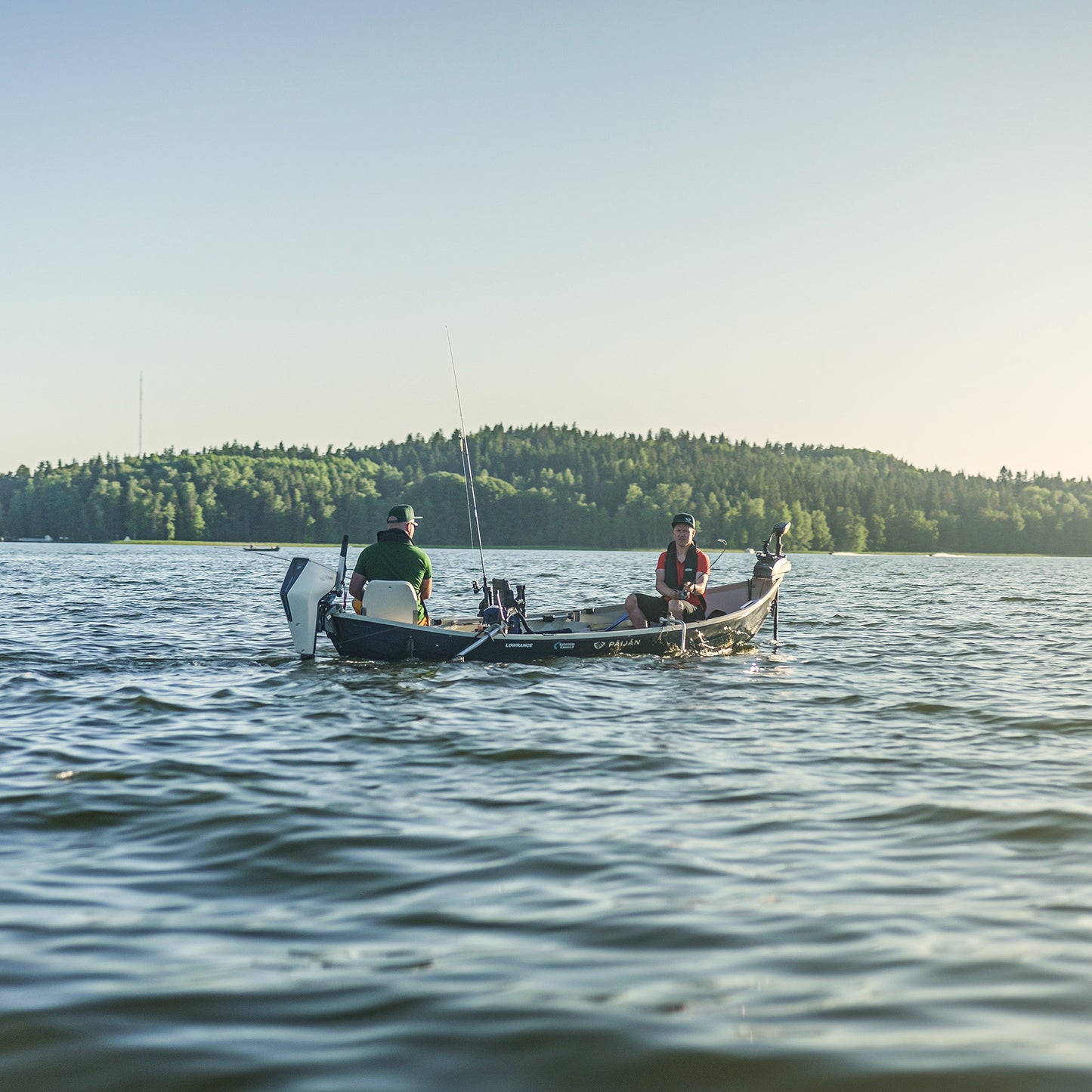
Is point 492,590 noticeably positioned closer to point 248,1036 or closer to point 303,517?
point 248,1036

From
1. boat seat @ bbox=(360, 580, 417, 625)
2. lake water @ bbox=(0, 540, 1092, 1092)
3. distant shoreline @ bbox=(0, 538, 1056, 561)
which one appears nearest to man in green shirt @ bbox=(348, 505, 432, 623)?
boat seat @ bbox=(360, 580, 417, 625)

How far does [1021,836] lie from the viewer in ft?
21.8

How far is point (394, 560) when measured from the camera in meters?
14.8

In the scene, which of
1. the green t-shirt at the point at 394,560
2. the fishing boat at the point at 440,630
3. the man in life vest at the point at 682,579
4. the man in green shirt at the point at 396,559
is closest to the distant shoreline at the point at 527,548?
the man in life vest at the point at 682,579

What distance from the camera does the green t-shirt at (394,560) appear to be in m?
14.8

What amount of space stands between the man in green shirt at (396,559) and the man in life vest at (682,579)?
11.8 feet

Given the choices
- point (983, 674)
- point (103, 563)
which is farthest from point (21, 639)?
point (103, 563)

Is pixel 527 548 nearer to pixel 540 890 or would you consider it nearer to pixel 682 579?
pixel 682 579

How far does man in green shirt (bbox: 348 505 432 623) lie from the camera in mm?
14773

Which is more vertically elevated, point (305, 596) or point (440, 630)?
point (305, 596)

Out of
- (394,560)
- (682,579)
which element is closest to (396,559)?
(394,560)

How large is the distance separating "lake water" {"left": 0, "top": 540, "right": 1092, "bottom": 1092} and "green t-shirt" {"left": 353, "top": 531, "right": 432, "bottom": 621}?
2.52m

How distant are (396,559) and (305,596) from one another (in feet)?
4.27

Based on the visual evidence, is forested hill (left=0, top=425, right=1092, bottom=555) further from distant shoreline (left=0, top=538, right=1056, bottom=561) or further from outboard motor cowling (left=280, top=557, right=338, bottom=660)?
outboard motor cowling (left=280, top=557, right=338, bottom=660)
